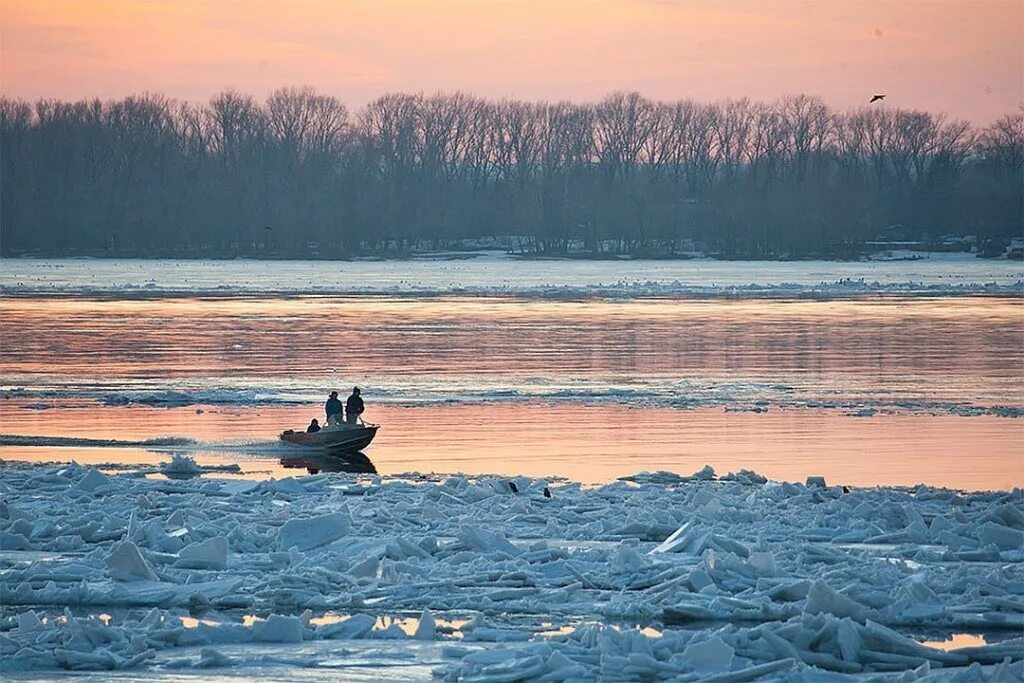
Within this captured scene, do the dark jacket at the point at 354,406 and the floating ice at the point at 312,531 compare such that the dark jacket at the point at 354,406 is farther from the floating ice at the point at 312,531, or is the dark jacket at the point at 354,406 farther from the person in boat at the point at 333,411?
the floating ice at the point at 312,531

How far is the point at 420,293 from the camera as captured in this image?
194ft

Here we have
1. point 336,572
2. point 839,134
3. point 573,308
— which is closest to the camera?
point 336,572

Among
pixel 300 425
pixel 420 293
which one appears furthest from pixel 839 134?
pixel 300 425

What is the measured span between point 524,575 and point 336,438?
8.34 meters

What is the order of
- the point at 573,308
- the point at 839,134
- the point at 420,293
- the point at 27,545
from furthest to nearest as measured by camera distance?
the point at 839,134
the point at 420,293
the point at 573,308
the point at 27,545

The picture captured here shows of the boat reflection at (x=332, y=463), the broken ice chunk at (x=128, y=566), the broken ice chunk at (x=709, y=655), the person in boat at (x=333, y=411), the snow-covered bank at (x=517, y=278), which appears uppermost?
the snow-covered bank at (x=517, y=278)

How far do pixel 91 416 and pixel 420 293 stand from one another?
117 ft

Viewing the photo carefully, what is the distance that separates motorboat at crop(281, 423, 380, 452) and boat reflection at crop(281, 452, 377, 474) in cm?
11

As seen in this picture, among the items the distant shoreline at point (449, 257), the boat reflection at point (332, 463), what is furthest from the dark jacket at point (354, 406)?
the distant shoreline at point (449, 257)

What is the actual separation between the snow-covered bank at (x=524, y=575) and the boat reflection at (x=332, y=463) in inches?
108

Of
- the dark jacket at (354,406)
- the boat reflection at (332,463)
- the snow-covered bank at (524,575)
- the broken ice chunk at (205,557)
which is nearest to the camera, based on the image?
the snow-covered bank at (524,575)

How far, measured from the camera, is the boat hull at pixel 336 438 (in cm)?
2009

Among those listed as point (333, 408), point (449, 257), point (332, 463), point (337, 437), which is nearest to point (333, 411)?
point (333, 408)

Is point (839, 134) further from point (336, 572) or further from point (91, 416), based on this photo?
point (336, 572)
